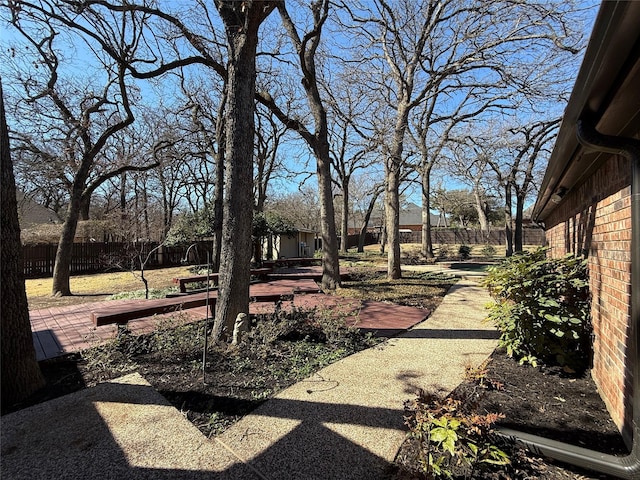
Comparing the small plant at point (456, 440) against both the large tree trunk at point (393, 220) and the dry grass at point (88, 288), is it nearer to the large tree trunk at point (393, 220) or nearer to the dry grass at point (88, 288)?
the large tree trunk at point (393, 220)

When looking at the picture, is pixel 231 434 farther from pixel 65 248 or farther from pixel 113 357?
Result: pixel 65 248

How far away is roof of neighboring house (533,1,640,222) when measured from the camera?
3.96 ft

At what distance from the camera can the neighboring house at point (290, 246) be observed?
19.3 m

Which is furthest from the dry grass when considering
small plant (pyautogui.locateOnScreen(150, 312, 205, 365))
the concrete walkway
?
the concrete walkway

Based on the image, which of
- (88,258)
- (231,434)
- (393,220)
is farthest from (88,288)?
(231,434)

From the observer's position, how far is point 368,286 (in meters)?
8.88

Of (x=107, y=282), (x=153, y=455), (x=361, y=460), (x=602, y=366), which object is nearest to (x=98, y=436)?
(x=153, y=455)

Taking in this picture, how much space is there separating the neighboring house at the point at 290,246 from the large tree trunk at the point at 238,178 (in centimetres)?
1384

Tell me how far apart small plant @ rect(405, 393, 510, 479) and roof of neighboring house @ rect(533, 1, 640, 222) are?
6.23 ft

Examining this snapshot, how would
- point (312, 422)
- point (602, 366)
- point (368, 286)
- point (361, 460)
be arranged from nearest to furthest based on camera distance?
point (361, 460), point (312, 422), point (602, 366), point (368, 286)

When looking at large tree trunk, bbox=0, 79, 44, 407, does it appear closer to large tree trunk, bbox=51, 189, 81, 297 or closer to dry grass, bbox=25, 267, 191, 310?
dry grass, bbox=25, 267, 191, 310

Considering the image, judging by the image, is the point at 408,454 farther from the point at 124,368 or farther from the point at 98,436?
the point at 124,368

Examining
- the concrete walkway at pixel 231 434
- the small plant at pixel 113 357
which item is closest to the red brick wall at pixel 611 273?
the concrete walkway at pixel 231 434

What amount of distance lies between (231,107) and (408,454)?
171 inches
